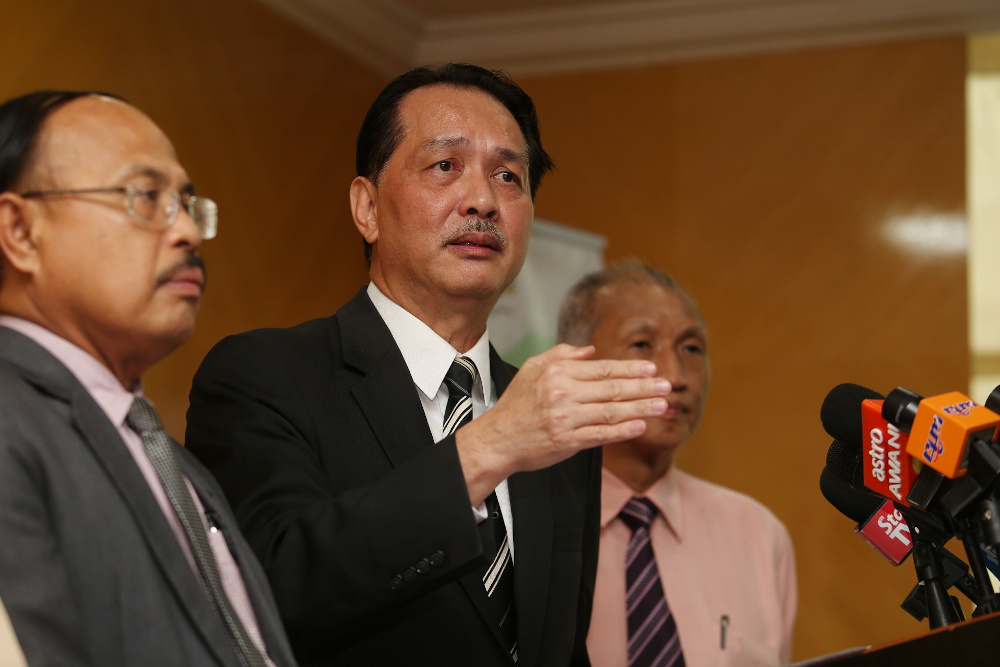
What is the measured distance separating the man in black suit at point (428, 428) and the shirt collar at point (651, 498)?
2.58 ft

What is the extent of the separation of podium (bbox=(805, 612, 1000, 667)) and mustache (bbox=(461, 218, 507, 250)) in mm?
986

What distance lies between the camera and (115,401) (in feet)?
3.85

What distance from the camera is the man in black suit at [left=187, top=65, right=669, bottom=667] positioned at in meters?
1.34

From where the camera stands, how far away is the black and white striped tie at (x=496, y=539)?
1697 millimetres

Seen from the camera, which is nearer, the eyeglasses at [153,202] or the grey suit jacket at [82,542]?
the grey suit jacket at [82,542]

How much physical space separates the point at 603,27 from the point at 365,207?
3.29m

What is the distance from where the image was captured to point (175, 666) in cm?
106

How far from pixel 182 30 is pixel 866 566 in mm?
3511

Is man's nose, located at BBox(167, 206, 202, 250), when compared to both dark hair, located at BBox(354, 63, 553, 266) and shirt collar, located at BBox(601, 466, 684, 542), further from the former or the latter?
shirt collar, located at BBox(601, 466, 684, 542)

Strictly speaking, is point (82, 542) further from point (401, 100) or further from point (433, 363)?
point (401, 100)

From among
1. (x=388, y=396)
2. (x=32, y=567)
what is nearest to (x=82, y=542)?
(x=32, y=567)

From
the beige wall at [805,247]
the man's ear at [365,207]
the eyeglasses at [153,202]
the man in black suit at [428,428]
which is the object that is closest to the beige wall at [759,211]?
the beige wall at [805,247]

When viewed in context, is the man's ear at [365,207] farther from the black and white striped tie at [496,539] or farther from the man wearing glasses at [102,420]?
the man wearing glasses at [102,420]

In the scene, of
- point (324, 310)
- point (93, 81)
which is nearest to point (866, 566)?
point (324, 310)
